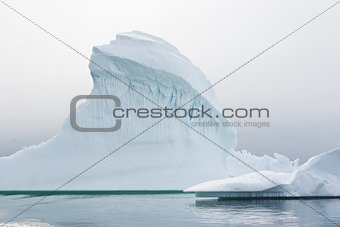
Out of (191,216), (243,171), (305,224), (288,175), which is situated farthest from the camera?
(243,171)

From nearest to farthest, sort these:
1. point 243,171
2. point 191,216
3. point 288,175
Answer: point 191,216 < point 288,175 < point 243,171

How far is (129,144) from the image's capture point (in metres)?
24.0

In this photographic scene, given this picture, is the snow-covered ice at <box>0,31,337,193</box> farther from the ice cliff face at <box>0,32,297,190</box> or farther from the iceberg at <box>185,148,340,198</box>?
the iceberg at <box>185,148,340,198</box>

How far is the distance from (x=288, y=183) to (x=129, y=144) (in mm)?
8709

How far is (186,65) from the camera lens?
2477cm

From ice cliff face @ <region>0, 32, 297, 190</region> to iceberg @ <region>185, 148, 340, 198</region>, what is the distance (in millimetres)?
5381

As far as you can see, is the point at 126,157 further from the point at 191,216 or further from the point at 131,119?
the point at 191,216

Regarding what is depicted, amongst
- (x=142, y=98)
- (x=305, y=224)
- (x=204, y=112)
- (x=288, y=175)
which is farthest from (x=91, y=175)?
(x=305, y=224)

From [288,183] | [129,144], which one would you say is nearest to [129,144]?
[129,144]

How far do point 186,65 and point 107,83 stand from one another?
153 inches

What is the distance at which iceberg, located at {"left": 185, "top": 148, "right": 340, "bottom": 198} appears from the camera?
56.5 feet

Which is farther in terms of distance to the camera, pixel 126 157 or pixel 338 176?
pixel 126 157

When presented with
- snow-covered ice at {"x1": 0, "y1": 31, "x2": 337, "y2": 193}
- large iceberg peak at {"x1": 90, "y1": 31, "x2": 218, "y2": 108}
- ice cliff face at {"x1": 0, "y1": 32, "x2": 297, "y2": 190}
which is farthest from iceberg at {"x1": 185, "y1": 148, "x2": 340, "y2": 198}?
large iceberg peak at {"x1": 90, "y1": 31, "x2": 218, "y2": 108}

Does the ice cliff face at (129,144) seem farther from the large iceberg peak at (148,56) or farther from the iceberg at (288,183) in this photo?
the iceberg at (288,183)
